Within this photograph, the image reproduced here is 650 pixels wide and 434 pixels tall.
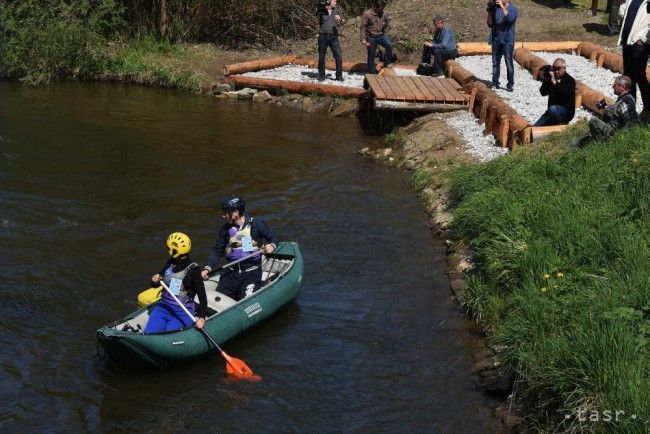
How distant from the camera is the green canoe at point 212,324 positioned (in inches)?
332

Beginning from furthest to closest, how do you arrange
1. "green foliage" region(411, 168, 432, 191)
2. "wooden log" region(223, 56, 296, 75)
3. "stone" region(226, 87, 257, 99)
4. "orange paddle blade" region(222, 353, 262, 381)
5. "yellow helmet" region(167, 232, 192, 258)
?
1. "wooden log" region(223, 56, 296, 75)
2. "stone" region(226, 87, 257, 99)
3. "green foliage" region(411, 168, 432, 191)
4. "yellow helmet" region(167, 232, 192, 258)
5. "orange paddle blade" region(222, 353, 262, 381)

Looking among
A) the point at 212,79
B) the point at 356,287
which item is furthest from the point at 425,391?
the point at 212,79

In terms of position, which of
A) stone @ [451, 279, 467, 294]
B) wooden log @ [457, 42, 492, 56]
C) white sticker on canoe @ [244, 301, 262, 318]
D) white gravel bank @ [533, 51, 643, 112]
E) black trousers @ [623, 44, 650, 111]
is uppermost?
black trousers @ [623, 44, 650, 111]

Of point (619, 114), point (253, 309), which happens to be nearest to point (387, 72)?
point (619, 114)

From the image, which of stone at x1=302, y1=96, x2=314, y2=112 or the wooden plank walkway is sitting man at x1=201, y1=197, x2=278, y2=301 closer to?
the wooden plank walkway

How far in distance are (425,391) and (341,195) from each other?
679cm

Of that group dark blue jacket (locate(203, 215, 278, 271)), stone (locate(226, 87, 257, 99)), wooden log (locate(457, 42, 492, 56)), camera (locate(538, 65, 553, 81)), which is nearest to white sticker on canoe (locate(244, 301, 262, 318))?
dark blue jacket (locate(203, 215, 278, 271))

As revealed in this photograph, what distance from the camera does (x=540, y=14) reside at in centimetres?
2475

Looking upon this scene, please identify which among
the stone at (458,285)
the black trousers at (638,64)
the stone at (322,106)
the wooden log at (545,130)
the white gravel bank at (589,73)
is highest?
the black trousers at (638,64)

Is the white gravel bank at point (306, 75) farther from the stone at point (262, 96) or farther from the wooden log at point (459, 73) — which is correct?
the wooden log at point (459, 73)

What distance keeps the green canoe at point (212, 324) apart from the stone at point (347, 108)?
9.80 meters

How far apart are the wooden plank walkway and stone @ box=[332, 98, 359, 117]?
1.29 m

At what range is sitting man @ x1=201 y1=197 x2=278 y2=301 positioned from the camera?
10.0 m

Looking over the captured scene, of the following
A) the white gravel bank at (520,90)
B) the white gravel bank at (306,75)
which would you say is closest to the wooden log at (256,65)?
the white gravel bank at (306,75)
